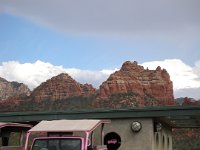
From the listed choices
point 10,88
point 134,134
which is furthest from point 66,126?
point 10,88

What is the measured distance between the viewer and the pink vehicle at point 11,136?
527 inches

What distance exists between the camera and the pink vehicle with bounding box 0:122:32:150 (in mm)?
13398

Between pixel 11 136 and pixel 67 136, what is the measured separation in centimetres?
321

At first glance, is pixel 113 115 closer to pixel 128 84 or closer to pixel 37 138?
pixel 37 138

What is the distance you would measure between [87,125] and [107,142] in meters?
7.86

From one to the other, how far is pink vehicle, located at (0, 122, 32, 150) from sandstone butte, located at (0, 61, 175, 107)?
150 ft

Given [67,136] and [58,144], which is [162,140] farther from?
[58,144]

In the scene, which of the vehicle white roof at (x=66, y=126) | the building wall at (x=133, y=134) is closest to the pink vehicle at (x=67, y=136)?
the vehicle white roof at (x=66, y=126)

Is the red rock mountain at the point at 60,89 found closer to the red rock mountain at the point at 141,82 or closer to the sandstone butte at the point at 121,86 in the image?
the sandstone butte at the point at 121,86

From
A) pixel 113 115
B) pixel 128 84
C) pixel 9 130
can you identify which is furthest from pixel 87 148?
pixel 128 84

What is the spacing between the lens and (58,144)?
443 inches

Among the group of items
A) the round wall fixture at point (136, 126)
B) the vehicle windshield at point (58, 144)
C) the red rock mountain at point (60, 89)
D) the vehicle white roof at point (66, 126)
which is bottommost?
the vehicle windshield at point (58, 144)

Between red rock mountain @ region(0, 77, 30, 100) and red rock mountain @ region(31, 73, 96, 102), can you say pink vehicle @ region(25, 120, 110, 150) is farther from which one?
red rock mountain @ region(0, 77, 30, 100)

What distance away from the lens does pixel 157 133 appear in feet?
70.9
